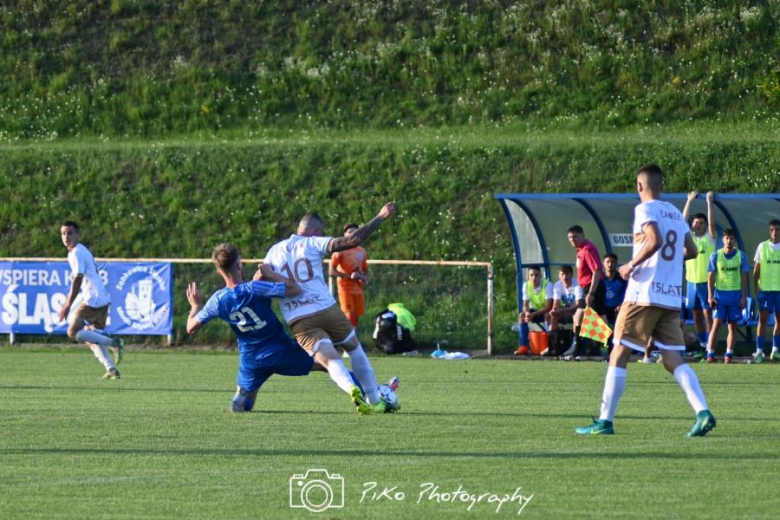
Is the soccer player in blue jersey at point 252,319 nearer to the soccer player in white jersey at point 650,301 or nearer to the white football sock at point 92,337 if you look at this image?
the soccer player in white jersey at point 650,301

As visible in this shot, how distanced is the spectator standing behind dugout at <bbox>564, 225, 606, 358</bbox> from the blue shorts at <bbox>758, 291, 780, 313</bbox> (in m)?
2.48

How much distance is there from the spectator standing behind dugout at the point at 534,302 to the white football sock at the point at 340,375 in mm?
11738

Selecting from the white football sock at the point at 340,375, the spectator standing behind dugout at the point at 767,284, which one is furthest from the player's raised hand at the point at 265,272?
the spectator standing behind dugout at the point at 767,284

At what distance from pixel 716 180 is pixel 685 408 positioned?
17.3m

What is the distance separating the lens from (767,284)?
20.7 meters

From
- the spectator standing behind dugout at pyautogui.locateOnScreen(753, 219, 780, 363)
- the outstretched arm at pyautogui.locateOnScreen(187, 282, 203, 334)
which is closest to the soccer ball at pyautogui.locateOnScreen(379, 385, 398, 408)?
the outstretched arm at pyautogui.locateOnScreen(187, 282, 203, 334)

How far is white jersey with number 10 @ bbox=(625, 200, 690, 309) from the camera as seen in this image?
379 inches

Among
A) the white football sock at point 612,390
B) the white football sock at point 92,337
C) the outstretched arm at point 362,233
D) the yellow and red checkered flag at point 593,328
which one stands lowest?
the white football sock at point 92,337

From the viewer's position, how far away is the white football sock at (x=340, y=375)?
11.2 m

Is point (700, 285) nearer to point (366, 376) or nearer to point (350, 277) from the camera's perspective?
point (350, 277)

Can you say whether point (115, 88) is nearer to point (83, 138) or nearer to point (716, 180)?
point (83, 138)

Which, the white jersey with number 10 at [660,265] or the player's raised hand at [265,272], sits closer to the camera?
the white jersey with number 10 at [660,265]

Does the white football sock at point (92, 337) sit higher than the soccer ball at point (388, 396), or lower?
lower

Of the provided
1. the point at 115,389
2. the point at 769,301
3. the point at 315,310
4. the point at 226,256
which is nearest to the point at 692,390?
the point at 315,310
